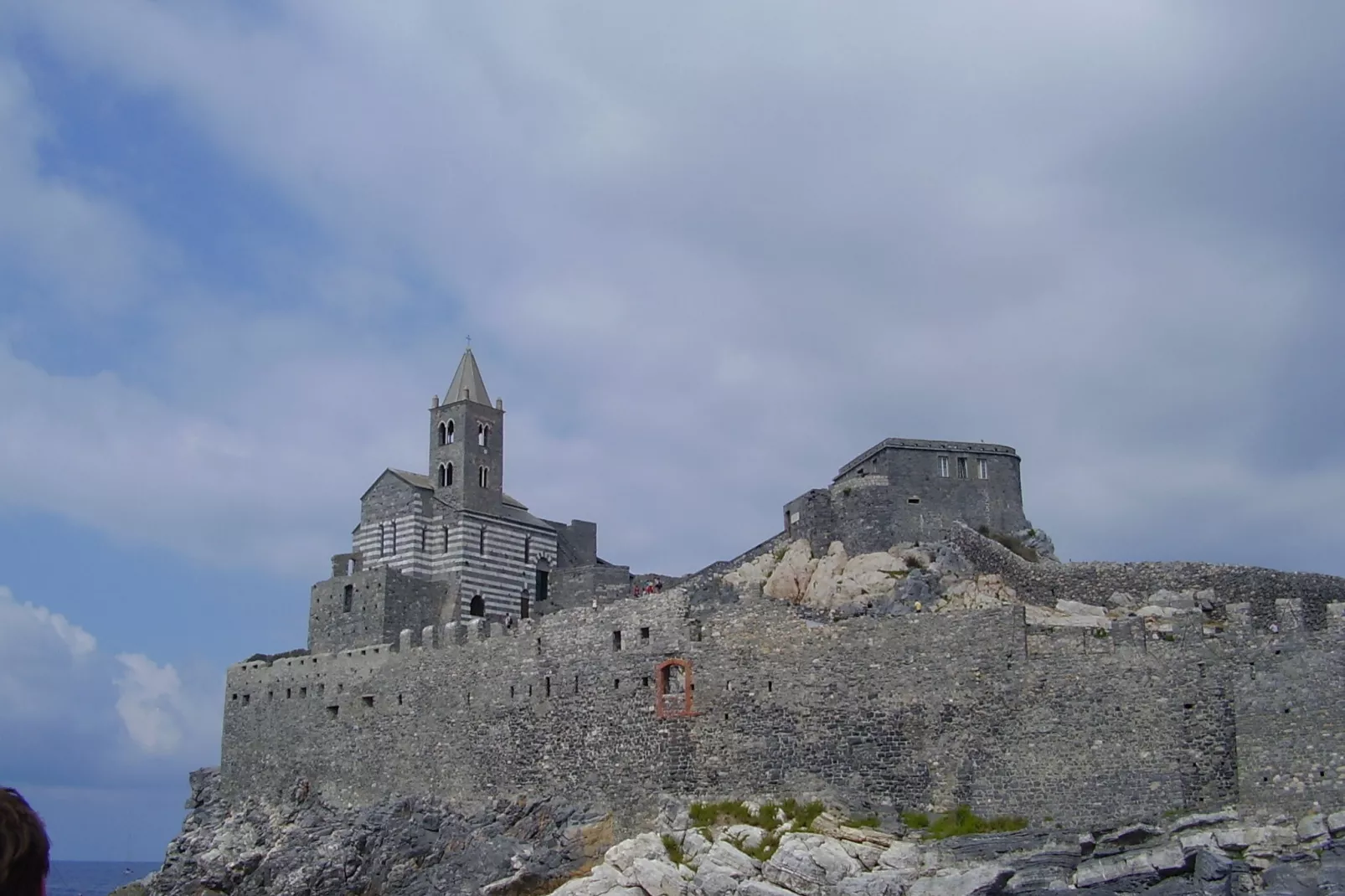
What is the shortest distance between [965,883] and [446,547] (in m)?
32.0

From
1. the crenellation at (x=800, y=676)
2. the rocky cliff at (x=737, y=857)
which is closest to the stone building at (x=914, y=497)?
the crenellation at (x=800, y=676)

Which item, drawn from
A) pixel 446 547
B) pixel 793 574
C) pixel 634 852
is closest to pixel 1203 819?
pixel 634 852

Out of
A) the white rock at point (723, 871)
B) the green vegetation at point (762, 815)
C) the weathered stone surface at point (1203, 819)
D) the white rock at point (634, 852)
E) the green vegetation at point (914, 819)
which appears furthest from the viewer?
the white rock at point (634, 852)

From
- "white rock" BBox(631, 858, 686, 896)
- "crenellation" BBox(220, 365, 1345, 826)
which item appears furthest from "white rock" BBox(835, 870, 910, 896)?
"white rock" BBox(631, 858, 686, 896)

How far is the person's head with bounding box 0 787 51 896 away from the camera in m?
6.52

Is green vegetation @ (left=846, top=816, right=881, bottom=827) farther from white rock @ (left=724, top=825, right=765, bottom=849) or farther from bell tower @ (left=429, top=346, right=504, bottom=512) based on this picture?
bell tower @ (left=429, top=346, right=504, bottom=512)

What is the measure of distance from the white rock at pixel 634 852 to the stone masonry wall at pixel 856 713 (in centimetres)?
296

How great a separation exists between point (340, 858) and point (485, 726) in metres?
6.74

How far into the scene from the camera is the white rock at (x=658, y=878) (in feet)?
120

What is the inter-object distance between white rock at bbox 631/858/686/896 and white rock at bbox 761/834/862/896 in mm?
2390

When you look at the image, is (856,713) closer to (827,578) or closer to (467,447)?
(827,578)

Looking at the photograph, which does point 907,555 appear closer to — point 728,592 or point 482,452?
point 728,592

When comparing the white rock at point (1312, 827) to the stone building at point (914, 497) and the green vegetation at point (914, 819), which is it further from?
the stone building at point (914, 497)

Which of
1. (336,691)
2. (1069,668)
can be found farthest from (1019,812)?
(336,691)
